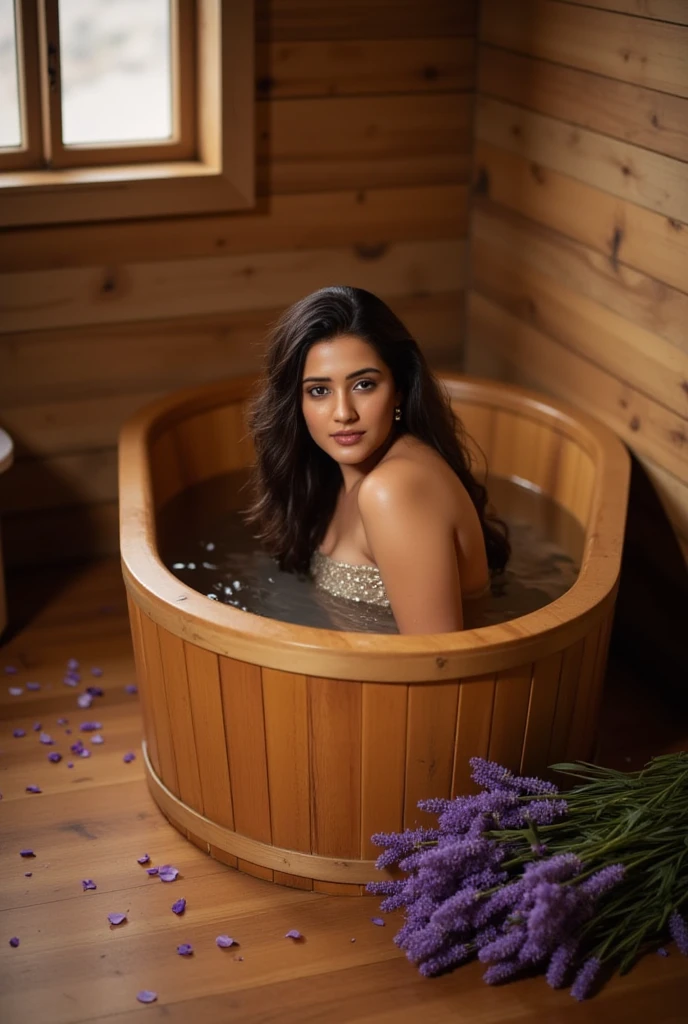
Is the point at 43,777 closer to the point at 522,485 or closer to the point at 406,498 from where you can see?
the point at 406,498

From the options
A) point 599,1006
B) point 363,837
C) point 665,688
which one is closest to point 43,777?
point 363,837

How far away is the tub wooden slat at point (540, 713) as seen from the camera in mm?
2215

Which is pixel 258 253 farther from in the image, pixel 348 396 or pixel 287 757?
pixel 287 757

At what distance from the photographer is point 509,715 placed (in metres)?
2.21

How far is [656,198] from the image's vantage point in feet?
8.86

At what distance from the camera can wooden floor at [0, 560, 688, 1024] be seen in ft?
6.82

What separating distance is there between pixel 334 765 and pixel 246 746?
168mm

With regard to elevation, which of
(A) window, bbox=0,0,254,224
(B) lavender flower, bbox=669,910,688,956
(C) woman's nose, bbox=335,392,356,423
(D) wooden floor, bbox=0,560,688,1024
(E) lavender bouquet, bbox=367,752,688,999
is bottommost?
(D) wooden floor, bbox=0,560,688,1024

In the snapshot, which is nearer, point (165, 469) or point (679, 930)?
point (679, 930)

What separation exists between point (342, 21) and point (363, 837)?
2.11 m

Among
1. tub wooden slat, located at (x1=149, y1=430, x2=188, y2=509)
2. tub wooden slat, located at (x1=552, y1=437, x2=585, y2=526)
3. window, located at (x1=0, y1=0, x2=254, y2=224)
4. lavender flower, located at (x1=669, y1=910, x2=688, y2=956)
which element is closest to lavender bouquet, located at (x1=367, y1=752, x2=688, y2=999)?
lavender flower, located at (x1=669, y1=910, x2=688, y2=956)

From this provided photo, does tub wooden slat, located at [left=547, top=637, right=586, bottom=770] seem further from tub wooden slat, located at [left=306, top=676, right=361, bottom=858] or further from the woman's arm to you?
tub wooden slat, located at [left=306, top=676, right=361, bottom=858]

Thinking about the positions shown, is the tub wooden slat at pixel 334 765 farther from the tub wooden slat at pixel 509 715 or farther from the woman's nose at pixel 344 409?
the woman's nose at pixel 344 409

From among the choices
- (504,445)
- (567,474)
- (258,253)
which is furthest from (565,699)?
(258,253)
